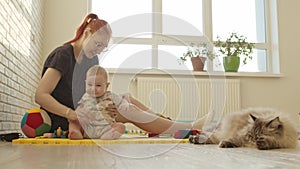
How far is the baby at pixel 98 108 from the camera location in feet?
5.38

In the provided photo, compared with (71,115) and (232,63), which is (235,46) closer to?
(232,63)

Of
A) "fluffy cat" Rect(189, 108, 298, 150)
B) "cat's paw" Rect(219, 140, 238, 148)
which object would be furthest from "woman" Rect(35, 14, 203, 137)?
"cat's paw" Rect(219, 140, 238, 148)

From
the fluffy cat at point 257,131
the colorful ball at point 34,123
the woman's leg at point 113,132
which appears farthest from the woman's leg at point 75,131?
the fluffy cat at point 257,131

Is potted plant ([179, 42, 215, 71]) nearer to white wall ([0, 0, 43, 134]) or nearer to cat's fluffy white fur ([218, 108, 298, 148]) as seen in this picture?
white wall ([0, 0, 43, 134])

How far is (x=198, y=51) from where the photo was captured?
379 cm

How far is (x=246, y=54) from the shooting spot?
12.7 ft

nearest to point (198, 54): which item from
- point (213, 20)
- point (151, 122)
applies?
point (213, 20)

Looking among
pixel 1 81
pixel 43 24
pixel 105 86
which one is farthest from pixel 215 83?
pixel 1 81

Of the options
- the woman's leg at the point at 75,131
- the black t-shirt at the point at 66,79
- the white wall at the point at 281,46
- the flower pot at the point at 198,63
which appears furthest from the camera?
the flower pot at the point at 198,63

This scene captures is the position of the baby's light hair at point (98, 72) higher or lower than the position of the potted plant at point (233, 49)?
lower

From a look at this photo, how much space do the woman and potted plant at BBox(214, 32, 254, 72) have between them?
1922 millimetres

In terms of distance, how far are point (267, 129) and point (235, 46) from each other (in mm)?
2687

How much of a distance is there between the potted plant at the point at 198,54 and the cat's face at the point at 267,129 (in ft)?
7.97

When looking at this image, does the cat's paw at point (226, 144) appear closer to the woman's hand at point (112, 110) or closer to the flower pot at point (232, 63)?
the woman's hand at point (112, 110)
